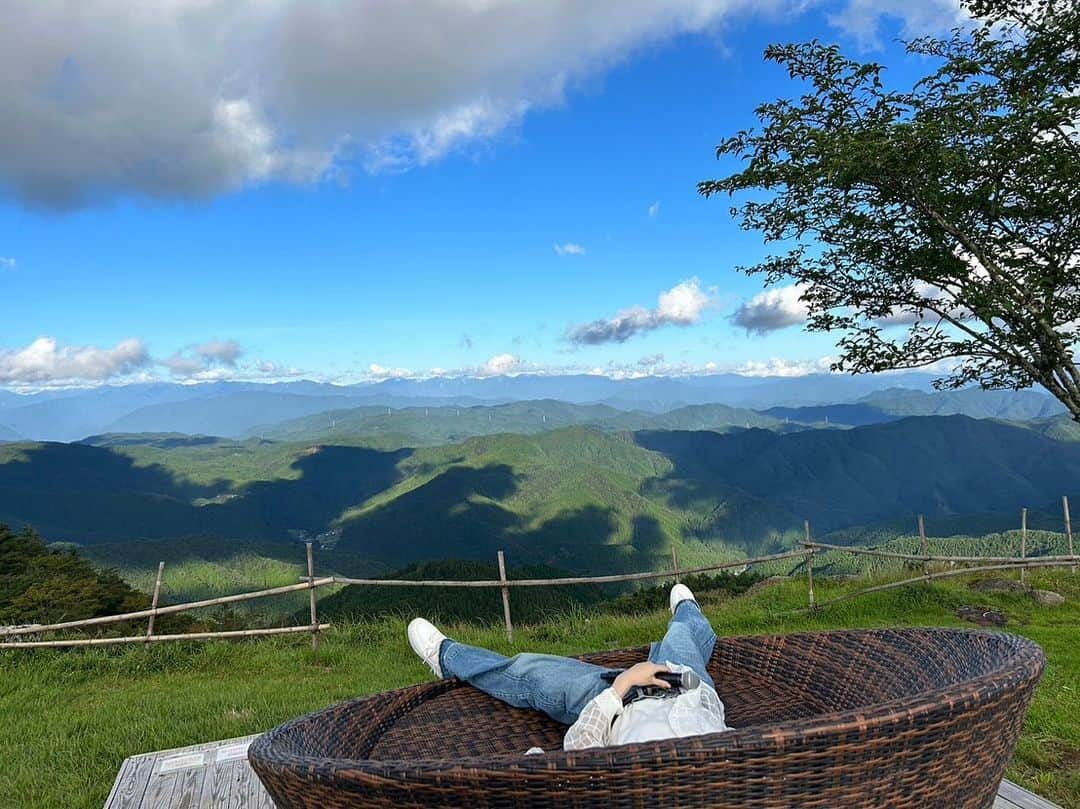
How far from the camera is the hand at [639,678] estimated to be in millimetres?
1770

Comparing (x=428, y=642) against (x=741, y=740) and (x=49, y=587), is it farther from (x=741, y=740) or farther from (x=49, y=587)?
(x=49, y=587)

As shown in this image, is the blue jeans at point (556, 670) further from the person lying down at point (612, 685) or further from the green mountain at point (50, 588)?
the green mountain at point (50, 588)

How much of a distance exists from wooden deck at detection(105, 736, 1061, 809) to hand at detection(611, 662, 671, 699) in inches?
A: 54.8

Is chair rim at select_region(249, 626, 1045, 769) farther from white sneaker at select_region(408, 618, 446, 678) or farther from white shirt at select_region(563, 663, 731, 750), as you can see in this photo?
white sneaker at select_region(408, 618, 446, 678)

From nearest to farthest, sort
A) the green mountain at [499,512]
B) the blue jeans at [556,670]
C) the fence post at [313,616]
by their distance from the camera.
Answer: the blue jeans at [556,670] < the fence post at [313,616] < the green mountain at [499,512]

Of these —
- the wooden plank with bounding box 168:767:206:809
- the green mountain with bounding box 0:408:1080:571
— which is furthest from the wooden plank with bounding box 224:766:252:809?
the green mountain with bounding box 0:408:1080:571

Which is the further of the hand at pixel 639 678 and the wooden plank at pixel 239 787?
the wooden plank at pixel 239 787

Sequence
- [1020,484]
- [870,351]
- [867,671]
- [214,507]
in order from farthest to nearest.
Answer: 1. [1020,484]
2. [214,507]
3. [870,351]
4. [867,671]

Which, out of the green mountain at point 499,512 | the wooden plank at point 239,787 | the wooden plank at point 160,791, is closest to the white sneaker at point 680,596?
the wooden plank at point 239,787

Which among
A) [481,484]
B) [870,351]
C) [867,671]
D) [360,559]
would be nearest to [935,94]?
[870,351]

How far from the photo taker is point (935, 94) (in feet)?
17.9

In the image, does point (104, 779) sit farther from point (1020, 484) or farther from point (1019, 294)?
point (1020, 484)

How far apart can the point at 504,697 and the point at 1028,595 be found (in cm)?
771

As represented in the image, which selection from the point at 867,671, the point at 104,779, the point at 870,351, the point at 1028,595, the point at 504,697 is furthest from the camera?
the point at 1028,595
